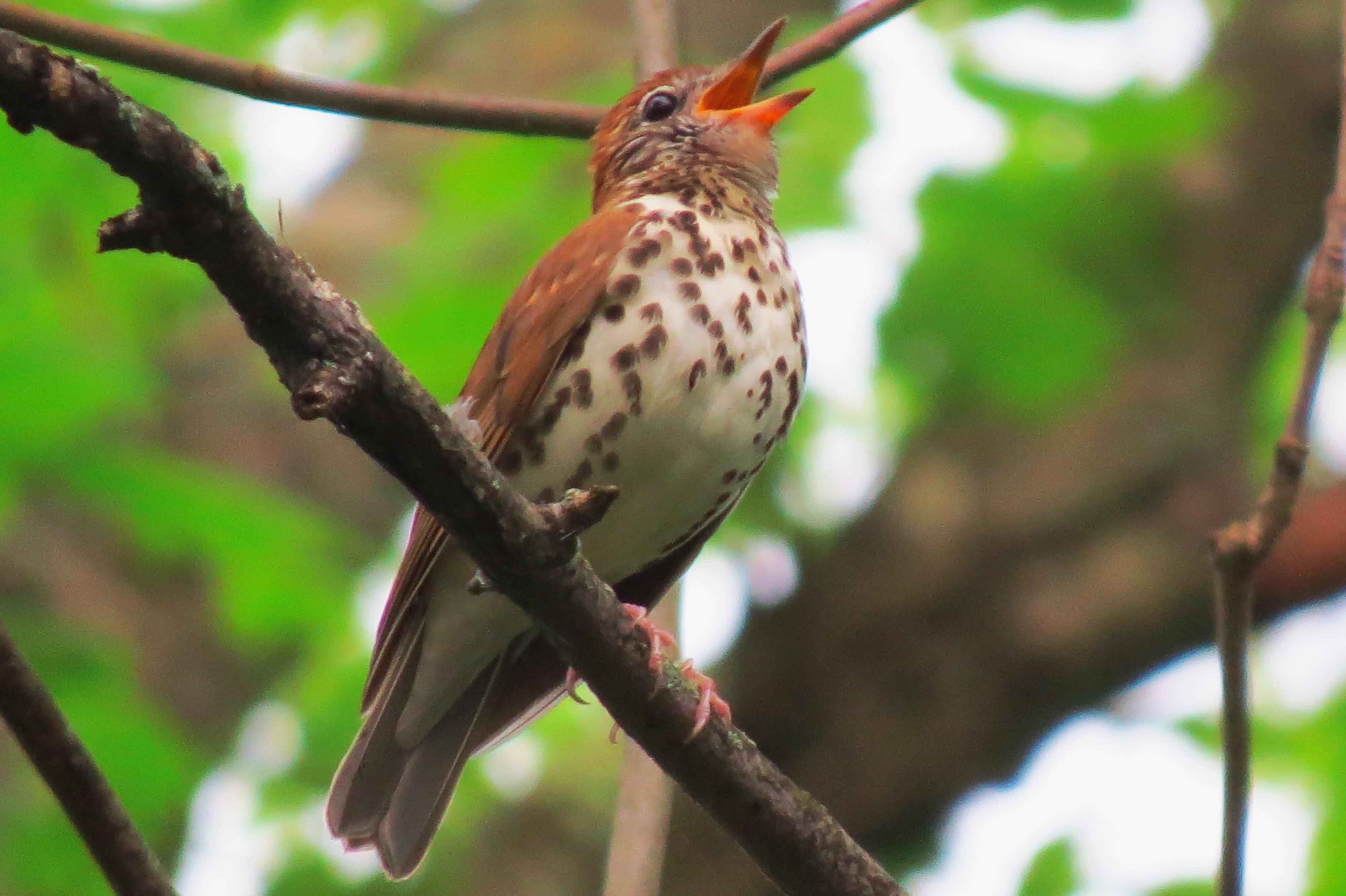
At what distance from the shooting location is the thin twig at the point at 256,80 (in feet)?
14.7

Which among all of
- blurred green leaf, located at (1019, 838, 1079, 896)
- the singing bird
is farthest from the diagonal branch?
blurred green leaf, located at (1019, 838, 1079, 896)

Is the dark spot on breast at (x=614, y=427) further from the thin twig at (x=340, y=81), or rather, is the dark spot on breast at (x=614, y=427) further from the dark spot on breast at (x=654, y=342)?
the thin twig at (x=340, y=81)

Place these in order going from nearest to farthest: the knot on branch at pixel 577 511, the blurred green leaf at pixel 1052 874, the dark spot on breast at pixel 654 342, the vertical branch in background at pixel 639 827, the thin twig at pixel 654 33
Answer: the knot on branch at pixel 577 511, the vertical branch in background at pixel 639 827, the dark spot on breast at pixel 654 342, the thin twig at pixel 654 33, the blurred green leaf at pixel 1052 874

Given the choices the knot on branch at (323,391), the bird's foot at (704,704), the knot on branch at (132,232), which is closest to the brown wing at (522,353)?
the bird's foot at (704,704)

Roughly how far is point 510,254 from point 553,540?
182 inches

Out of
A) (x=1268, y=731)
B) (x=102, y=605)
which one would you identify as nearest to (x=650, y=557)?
(x=102, y=605)

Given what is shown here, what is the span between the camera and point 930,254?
7531mm

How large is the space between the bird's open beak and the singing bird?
12 mm

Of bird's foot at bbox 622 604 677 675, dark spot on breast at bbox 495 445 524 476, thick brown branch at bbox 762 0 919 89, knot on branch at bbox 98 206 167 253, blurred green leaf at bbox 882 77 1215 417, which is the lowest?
knot on branch at bbox 98 206 167 253

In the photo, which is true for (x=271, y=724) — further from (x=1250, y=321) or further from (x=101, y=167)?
(x=1250, y=321)

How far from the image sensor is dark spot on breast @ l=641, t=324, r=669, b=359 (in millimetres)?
4781

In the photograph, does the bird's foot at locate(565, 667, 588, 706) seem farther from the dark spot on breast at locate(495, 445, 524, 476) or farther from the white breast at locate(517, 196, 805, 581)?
the dark spot on breast at locate(495, 445, 524, 476)

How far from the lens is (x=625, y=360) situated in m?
4.80

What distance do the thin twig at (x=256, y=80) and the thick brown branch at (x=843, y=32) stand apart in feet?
2.77
